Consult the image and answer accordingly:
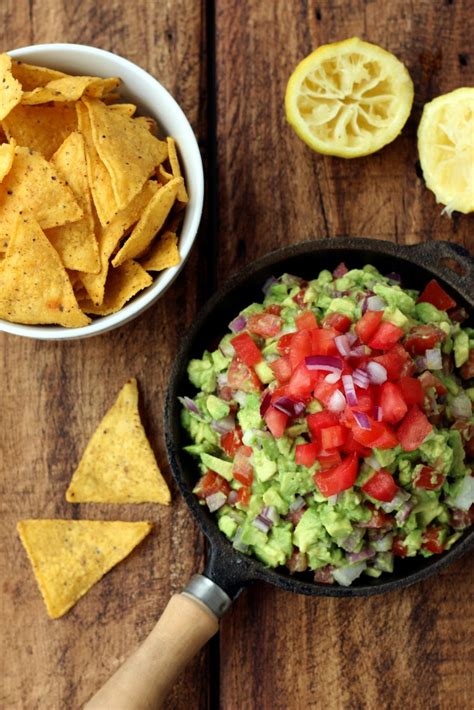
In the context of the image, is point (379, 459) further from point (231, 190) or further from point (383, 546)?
point (231, 190)

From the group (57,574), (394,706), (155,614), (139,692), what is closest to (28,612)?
(57,574)

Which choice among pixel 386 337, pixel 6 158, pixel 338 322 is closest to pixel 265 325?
pixel 338 322

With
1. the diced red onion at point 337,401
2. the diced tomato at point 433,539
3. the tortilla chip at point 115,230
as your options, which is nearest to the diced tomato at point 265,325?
the diced red onion at point 337,401

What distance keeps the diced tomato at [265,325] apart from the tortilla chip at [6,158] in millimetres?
681

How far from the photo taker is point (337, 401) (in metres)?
1.98

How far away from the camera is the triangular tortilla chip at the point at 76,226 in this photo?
2225mm

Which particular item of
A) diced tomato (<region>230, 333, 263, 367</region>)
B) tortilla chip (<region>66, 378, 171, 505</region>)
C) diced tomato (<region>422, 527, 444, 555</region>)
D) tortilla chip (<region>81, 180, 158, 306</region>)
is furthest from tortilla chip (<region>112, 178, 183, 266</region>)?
diced tomato (<region>422, 527, 444, 555</region>)

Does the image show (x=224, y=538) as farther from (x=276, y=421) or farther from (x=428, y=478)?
(x=428, y=478)

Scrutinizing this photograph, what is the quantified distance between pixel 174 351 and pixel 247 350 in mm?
453

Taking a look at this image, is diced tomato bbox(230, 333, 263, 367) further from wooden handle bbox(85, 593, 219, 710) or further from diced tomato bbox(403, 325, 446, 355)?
wooden handle bbox(85, 593, 219, 710)

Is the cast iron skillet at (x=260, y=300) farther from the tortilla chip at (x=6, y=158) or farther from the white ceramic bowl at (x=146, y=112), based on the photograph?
the tortilla chip at (x=6, y=158)

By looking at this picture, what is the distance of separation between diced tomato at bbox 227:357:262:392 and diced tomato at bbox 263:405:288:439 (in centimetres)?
12

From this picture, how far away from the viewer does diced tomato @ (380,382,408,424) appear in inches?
76.9

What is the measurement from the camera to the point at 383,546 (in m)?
2.15
